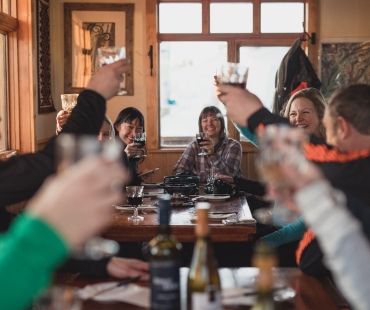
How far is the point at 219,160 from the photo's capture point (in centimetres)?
552

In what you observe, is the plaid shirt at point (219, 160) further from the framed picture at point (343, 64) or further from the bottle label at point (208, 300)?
the bottle label at point (208, 300)

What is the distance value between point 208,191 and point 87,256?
325cm

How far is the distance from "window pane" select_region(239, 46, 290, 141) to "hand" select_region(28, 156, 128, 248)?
5.90 metres

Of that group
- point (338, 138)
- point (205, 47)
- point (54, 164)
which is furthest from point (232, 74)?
point (205, 47)

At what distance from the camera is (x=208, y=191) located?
14.5ft

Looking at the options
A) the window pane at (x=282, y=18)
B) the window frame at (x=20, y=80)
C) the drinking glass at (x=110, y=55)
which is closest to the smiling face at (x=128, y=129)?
the window frame at (x=20, y=80)

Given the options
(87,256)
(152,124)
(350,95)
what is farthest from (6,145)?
(87,256)

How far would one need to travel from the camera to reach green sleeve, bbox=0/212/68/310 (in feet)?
3.04

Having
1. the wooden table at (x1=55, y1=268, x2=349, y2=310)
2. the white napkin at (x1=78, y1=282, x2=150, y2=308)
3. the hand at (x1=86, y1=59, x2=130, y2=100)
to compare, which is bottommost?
the wooden table at (x1=55, y1=268, x2=349, y2=310)

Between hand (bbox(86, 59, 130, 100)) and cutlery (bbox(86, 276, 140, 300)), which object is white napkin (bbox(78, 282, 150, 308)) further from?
hand (bbox(86, 59, 130, 100))

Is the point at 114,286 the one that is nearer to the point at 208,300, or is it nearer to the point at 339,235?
the point at 208,300

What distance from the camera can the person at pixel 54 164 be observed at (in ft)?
6.75

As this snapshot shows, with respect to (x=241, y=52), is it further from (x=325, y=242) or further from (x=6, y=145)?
(x=325, y=242)

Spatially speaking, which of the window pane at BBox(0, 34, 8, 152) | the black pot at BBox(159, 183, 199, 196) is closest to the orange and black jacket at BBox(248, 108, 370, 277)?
the black pot at BBox(159, 183, 199, 196)
